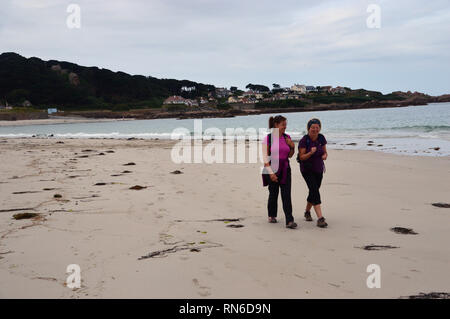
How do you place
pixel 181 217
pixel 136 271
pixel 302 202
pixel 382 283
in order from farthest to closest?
pixel 302 202, pixel 181 217, pixel 136 271, pixel 382 283

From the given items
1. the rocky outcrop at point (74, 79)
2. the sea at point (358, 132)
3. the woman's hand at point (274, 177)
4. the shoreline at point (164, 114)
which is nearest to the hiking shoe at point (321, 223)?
the woman's hand at point (274, 177)

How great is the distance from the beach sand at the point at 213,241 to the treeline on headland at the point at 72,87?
415 ft

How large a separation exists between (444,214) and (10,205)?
23.5 ft

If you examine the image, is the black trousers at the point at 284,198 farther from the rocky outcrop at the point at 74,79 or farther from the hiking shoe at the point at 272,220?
the rocky outcrop at the point at 74,79

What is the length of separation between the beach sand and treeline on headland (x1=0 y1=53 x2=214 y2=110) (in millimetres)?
126471

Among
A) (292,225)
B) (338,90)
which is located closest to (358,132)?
(292,225)

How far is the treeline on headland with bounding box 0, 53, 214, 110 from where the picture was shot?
123750mm

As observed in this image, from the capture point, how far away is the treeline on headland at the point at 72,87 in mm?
123750

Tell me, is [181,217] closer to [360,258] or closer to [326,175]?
[360,258]

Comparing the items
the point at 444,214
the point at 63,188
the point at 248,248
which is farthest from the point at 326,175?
the point at 63,188

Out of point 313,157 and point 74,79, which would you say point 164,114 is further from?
point 313,157

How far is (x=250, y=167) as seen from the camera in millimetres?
11117

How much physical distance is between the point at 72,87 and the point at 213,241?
490 ft

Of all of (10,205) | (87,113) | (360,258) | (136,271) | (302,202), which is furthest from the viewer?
(87,113)
